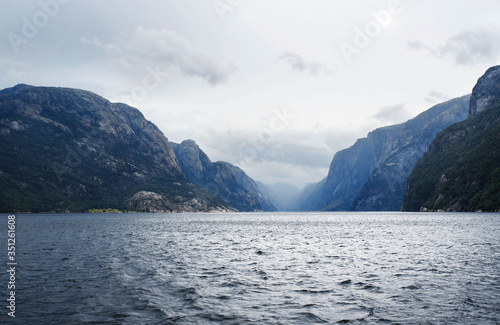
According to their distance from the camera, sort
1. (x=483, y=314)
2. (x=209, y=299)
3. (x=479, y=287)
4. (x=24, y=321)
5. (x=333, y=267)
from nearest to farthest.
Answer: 1. (x=24, y=321)
2. (x=483, y=314)
3. (x=209, y=299)
4. (x=479, y=287)
5. (x=333, y=267)

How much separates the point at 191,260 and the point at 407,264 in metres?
30.5

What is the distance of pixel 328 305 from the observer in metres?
23.5

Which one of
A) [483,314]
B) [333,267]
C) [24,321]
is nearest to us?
[24,321]

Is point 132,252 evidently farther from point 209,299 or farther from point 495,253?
point 495,253

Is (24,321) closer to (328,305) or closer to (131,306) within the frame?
(131,306)

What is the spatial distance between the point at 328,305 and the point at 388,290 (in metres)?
7.90

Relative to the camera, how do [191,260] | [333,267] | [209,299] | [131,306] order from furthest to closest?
[191,260] → [333,267] → [209,299] → [131,306]

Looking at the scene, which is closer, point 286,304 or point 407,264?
point 286,304

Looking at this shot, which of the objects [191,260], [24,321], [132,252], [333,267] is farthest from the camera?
[132,252]

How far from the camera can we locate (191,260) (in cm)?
4566

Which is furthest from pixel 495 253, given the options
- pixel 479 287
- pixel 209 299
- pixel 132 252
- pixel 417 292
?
pixel 132 252

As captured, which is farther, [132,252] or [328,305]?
[132,252]

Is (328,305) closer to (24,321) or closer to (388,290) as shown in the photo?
(388,290)

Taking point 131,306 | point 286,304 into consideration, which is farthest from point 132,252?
point 286,304
